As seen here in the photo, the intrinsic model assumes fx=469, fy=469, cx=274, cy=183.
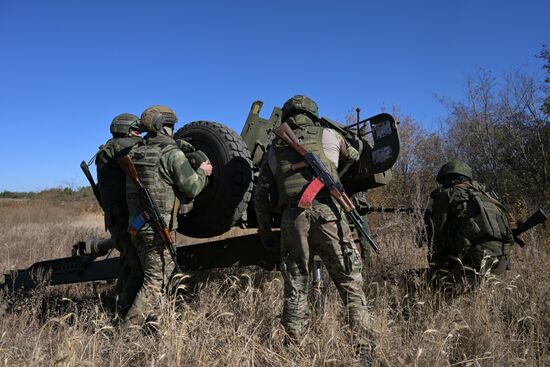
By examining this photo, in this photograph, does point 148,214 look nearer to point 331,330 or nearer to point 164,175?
point 164,175

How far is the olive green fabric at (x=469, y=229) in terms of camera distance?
420 cm

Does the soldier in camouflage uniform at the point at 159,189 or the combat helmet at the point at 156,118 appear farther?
the combat helmet at the point at 156,118

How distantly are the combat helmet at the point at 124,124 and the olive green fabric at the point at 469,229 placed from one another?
320 centimetres

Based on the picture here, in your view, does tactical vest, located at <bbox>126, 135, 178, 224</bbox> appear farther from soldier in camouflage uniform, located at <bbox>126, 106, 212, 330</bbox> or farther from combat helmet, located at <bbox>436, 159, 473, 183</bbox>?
combat helmet, located at <bbox>436, 159, 473, 183</bbox>

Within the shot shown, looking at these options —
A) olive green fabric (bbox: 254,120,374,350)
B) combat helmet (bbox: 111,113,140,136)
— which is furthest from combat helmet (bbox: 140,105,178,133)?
olive green fabric (bbox: 254,120,374,350)

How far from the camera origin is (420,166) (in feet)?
47.9

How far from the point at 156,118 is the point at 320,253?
2.01m

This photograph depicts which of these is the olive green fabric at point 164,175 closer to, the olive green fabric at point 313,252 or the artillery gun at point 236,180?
the artillery gun at point 236,180

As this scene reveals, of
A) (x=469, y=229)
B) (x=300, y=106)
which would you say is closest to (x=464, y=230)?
(x=469, y=229)

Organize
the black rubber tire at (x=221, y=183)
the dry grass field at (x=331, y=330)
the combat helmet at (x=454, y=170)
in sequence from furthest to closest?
the combat helmet at (x=454, y=170) < the black rubber tire at (x=221, y=183) < the dry grass field at (x=331, y=330)

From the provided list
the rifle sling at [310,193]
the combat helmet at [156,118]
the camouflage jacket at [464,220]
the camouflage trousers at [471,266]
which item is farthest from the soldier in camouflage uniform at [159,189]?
the camouflage trousers at [471,266]

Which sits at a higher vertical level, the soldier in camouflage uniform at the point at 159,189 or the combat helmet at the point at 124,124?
the combat helmet at the point at 124,124

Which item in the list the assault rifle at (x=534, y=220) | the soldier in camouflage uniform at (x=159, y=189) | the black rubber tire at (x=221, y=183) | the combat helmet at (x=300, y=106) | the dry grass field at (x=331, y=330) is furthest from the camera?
the black rubber tire at (x=221, y=183)

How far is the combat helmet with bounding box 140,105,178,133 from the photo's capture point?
4.37 meters
